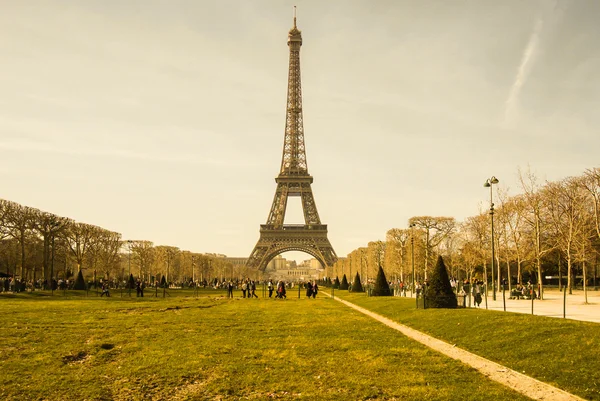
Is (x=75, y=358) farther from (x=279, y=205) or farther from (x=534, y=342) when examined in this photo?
(x=279, y=205)

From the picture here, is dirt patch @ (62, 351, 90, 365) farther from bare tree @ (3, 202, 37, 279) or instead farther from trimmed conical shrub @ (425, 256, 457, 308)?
bare tree @ (3, 202, 37, 279)

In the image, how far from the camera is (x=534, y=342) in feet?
52.1

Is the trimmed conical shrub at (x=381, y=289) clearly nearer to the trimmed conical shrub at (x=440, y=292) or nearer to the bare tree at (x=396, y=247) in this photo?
the trimmed conical shrub at (x=440, y=292)

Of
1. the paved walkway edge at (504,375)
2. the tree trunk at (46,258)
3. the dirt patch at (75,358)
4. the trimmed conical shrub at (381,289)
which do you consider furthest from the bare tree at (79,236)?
the paved walkway edge at (504,375)

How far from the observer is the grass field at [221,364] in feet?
37.4

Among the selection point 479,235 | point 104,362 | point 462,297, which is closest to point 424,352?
point 104,362

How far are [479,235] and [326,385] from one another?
5938 centimetres

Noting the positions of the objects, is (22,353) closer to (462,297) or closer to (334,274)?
(462,297)

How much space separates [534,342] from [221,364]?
9138 mm

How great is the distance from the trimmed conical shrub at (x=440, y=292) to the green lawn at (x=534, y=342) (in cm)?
438

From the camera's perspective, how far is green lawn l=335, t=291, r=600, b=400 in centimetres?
1255

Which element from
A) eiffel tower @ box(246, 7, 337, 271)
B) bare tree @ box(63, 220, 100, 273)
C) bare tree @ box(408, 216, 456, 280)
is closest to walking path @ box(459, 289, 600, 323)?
bare tree @ box(408, 216, 456, 280)

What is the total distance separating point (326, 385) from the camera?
1209 centimetres

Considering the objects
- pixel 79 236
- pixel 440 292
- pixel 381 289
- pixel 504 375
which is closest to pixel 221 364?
pixel 504 375
